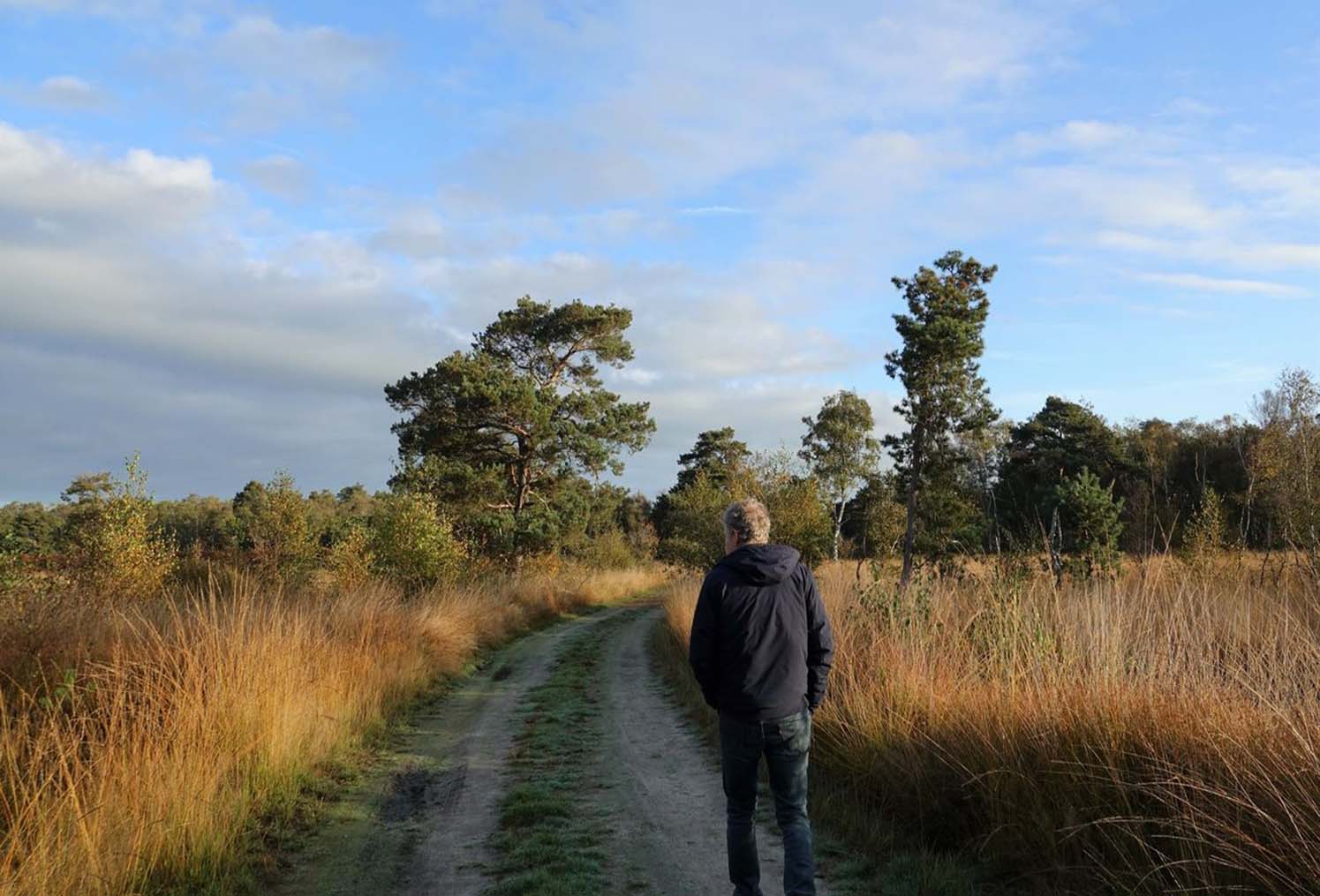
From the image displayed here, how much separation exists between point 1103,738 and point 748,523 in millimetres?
2393

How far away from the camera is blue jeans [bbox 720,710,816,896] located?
4.21 meters

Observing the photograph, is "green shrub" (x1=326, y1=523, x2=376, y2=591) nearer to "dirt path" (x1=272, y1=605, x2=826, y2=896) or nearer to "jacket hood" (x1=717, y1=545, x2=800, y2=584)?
"dirt path" (x1=272, y1=605, x2=826, y2=896)

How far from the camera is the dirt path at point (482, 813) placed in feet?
15.9

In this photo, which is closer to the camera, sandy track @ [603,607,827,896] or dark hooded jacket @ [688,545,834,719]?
dark hooded jacket @ [688,545,834,719]

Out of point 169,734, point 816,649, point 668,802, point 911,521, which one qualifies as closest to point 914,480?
point 911,521

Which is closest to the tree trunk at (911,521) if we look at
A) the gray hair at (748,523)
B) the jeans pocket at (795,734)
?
the gray hair at (748,523)

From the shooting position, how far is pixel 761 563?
4.30 m

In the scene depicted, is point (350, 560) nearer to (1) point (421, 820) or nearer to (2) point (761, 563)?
(1) point (421, 820)

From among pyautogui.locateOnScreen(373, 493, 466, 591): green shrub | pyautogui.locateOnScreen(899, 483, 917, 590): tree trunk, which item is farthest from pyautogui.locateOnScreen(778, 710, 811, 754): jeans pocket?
pyautogui.locateOnScreen(899, 483, 917, 590): tree trunk

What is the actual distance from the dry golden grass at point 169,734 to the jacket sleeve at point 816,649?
12.1 ft

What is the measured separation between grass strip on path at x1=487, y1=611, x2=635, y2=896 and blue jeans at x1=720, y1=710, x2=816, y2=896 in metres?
0.98

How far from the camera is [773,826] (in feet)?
18.6

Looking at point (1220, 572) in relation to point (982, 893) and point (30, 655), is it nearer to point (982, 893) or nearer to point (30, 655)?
point (982, 893)

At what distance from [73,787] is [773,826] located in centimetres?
443
